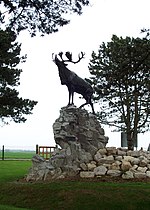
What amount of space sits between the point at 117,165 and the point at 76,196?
345 cm

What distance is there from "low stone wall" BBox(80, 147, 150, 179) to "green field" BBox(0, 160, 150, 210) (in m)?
1.03

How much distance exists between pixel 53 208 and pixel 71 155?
13.2 ft

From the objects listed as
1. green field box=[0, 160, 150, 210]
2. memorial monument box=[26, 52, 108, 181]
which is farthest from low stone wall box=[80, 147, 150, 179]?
green field box=[0, 160, 150, 210]

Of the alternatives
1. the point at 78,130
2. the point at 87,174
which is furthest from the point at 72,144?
the point at 87,174

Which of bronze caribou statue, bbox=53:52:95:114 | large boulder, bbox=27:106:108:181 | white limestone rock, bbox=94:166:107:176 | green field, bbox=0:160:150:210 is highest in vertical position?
bronze caribou statue, bbox=53:52:95:114

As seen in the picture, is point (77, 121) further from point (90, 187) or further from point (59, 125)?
point (90, 187)

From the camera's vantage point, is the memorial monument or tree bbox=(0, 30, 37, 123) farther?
tree bbox=(0, 30, 37, 123)

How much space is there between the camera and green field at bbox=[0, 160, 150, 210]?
10367mm

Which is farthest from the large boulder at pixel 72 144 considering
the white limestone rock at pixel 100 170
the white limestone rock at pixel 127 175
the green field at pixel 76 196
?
the green field at pixel 76 196

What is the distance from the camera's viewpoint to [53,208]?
10.4m

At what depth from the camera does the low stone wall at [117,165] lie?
13.7 metres

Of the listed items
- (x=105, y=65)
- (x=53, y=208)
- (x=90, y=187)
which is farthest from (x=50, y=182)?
(x=105, y=65)

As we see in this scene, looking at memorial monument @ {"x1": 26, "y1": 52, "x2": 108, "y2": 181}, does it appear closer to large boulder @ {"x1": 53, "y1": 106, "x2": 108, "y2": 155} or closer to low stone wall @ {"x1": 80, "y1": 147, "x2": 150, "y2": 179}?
large boulder @ {"x1": 53, "y1": 106, "x2": 108, "y2": 155}

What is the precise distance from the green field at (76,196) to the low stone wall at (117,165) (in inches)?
40.6
